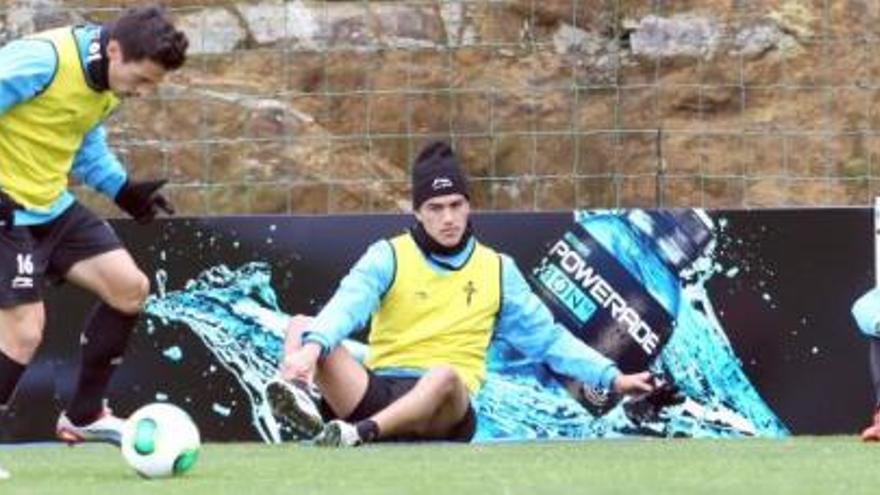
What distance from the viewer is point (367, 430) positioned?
33.3 ft

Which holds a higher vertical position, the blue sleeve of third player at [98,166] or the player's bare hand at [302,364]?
the blue sleeve of third player at [98,166]

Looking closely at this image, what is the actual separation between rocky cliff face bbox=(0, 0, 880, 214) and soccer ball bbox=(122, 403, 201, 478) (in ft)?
16.8

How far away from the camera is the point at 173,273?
40.9ft

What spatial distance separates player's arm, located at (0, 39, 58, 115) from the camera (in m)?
8.95

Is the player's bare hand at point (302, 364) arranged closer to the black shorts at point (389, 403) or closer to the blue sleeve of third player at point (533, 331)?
the black shorts at point (389, 403)

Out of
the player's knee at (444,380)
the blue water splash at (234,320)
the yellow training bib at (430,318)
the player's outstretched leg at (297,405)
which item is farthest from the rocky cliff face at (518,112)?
the player's knee at (444,380)

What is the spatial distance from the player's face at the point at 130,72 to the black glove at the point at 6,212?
58 centimetres

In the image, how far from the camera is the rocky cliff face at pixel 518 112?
13766 millimetres

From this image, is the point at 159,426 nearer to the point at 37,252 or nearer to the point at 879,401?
the point at 37,252

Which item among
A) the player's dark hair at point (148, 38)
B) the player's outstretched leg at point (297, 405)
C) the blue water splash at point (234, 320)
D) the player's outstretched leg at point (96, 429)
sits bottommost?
the player's outstretched leg at point (297, 405)

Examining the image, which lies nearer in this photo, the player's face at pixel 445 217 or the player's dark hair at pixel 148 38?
the player's dark hair at pixel 148 38

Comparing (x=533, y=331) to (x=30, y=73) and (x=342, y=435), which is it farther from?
(x=30, y=73)

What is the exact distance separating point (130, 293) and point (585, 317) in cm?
315

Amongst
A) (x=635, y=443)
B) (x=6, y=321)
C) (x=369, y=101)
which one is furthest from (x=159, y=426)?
(x=369, y=101)
